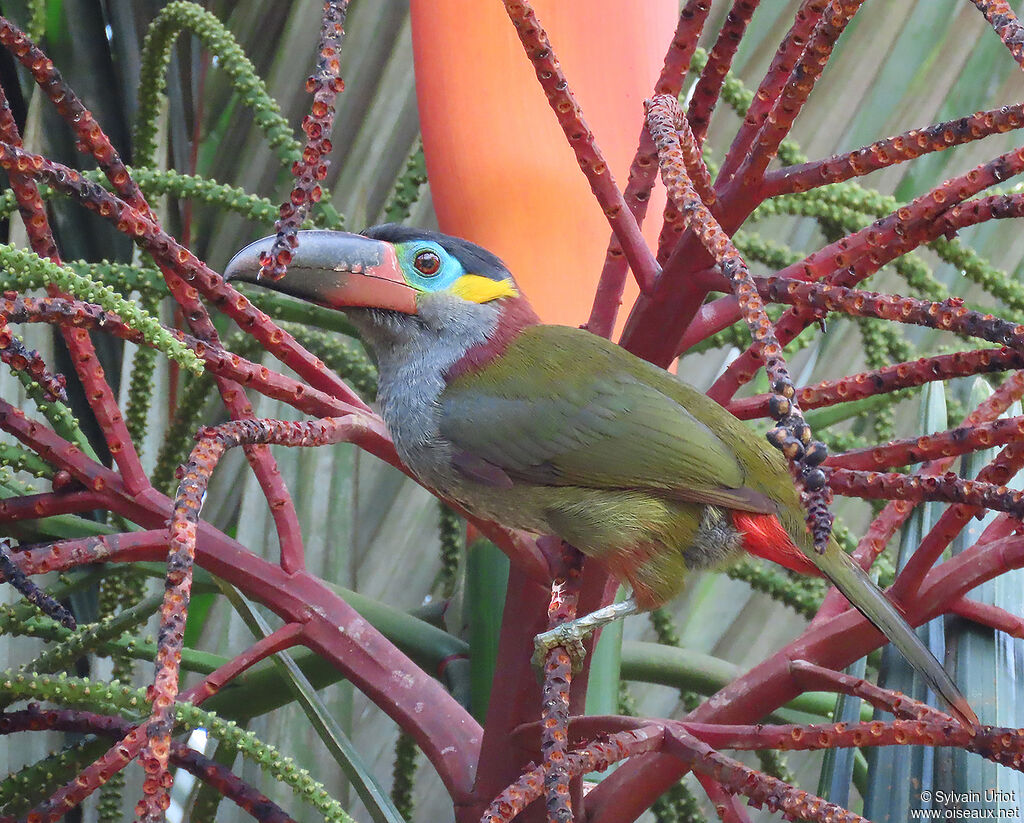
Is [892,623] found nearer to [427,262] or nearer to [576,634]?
[576,634]

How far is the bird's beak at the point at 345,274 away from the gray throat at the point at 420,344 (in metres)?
0.02

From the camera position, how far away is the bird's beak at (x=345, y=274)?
104 cm

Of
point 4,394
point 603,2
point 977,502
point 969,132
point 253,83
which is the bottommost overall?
point 977,502

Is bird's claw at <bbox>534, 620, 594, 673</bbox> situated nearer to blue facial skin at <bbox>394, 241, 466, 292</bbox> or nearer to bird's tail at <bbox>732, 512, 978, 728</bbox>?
bird's tail at <bbox>732, 512, 978, 728</bbox>

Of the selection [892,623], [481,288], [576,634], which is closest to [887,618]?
[892,623]

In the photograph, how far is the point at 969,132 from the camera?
60 cm

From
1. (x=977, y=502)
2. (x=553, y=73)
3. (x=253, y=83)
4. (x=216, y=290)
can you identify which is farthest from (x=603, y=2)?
(x=977, y=502)

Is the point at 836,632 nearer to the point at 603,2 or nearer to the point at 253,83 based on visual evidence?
the point at 603,2

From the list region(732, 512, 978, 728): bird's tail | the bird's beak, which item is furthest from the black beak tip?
region(732, 512, 978, 728): bird's tail

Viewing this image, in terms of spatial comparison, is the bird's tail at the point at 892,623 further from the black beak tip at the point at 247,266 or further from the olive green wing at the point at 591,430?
the black beak tip at the point at 247,266

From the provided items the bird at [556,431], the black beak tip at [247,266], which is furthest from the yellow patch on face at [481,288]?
the black beak tip at [247,266]

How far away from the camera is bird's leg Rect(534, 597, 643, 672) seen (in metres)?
0.73

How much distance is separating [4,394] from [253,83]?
A: 421 mm

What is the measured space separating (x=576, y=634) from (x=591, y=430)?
321 millimetres
